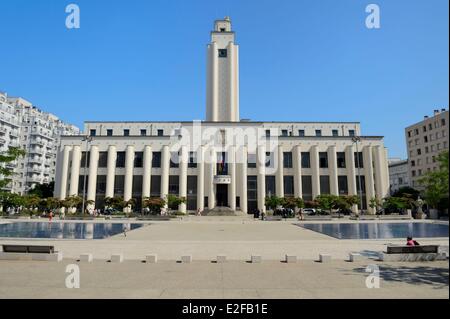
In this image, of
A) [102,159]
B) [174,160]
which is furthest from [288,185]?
[102,159]

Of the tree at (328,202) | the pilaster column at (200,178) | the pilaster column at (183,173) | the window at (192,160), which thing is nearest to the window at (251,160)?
the pilaster column at (200,178)

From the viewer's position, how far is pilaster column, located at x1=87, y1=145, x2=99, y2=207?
6128 centimetres

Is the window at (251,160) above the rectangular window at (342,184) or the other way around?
above

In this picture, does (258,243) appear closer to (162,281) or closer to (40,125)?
(162,281)

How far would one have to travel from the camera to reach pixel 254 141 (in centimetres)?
6456

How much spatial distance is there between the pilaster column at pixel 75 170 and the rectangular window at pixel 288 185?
42948 mm

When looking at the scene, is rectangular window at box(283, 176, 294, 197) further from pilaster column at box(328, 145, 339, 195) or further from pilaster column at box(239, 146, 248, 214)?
pilaster column at box(239, 146, 248, 214)

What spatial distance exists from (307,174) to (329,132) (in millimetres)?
14379

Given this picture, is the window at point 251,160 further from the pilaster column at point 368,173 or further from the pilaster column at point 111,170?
the pilaster column at point 111,170

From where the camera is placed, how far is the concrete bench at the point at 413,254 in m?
13.6

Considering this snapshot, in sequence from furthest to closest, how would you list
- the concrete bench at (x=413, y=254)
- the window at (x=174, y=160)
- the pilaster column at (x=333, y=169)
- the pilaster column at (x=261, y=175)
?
1. the window at (x=174, y=160)
2. the pilaster column at (x=333, y=169)
3. the pilaster column at (x=261, y=175)
4. the concrete bench at (x=413, y=254)

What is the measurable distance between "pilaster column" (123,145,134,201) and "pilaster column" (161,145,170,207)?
656 cm

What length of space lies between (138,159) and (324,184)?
131 ft
